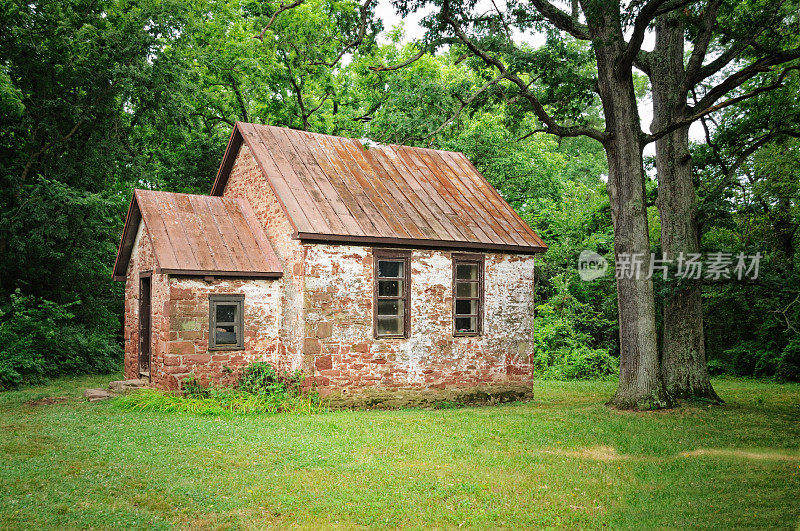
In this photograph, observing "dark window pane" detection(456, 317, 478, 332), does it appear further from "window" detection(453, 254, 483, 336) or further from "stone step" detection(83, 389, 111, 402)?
"stone step" detection(83, 389, 111, 402)

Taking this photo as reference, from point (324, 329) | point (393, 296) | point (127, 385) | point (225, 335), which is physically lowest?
point (127, 385)

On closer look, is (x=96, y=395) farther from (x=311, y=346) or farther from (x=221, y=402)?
(x=311, y=346)

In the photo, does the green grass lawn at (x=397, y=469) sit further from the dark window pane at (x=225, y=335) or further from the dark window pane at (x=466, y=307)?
the dark window pane at (x=466, y=307)

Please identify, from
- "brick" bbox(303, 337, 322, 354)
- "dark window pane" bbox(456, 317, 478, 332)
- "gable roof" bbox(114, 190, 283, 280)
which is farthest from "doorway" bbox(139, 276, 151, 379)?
"dark window pane" bbox(456, 317, 478, 332)

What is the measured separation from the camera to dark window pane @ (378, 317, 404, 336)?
14.6 metres

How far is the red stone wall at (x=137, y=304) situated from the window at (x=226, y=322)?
0.95 meters

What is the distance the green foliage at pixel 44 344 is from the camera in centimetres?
1738

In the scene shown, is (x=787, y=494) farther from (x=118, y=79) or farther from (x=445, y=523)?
(x=118, y=79)

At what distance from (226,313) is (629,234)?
29.7 ft

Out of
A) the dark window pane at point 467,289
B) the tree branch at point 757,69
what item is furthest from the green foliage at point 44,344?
the tree branch at point 757,69

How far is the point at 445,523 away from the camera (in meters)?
6.09

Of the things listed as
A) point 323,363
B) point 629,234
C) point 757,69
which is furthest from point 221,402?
point 757,69

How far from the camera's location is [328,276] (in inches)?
541

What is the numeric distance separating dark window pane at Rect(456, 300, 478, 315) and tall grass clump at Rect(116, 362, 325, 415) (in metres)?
4.44
